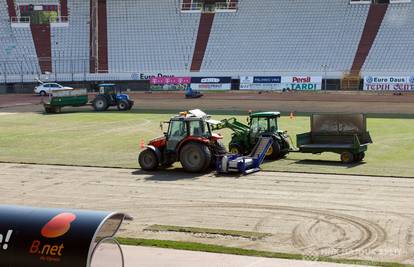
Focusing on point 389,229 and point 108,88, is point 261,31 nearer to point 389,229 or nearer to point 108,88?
point 108,88

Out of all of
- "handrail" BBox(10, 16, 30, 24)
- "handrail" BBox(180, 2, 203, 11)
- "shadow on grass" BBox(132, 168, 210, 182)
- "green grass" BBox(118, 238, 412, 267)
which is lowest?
"shadow on grass" BBox(132, 168, 210, 182)

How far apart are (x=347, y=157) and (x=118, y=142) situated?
1047 cm

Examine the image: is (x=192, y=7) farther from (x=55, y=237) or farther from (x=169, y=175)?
(x=55, y=237)

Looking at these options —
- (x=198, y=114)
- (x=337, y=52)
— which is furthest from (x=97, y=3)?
(x=198, y=114)

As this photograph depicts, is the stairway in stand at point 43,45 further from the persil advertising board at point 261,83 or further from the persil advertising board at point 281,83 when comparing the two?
the persil advertising board at point 281,83

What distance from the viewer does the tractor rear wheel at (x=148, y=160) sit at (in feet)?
64.2

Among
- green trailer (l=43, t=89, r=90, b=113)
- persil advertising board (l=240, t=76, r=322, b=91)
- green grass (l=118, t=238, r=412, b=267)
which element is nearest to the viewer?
green grass (l=118, t=238, r=412, b=267)

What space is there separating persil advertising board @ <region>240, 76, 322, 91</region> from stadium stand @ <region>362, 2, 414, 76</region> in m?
4.81

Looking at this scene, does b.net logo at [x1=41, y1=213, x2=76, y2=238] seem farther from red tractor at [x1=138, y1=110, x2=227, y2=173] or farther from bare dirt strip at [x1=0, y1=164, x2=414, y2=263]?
red tractor at [x1=138, y1=110, x2=227, y2=173]

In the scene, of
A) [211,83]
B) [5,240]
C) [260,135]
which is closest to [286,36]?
[211,83]

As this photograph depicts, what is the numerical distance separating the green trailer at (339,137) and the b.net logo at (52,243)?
14764mm

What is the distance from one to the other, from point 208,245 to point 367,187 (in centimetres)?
676

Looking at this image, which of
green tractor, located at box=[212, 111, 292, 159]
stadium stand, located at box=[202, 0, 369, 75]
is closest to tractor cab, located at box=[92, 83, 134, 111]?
green tractor, located at box=[212, 111, 292, 159]

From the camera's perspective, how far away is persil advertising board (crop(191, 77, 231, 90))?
61219 millimetres
